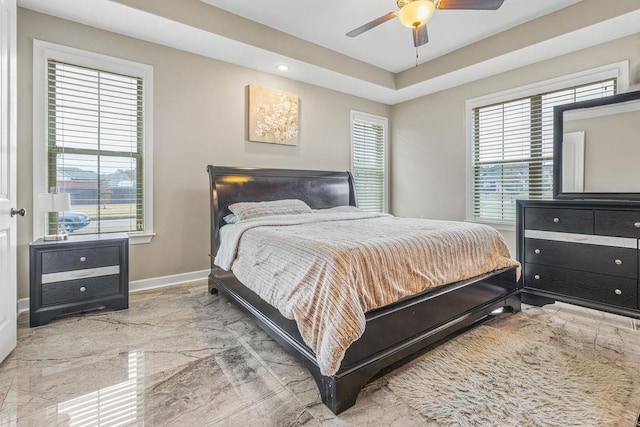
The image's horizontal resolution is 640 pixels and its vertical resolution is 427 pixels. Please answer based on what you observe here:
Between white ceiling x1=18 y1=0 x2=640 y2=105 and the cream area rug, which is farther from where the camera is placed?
white ceiling x1=18 y1=0 x2=640 y2=105

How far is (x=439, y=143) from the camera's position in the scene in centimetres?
475

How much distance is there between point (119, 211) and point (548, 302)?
13.9 ft

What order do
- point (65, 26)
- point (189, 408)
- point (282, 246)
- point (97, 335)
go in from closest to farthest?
1. point (189, 408)
2. point (282, 246)
3. point (97, 335)
4. point (65, 26)

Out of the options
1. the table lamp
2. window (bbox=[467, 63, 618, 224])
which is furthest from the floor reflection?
window (bbox=[467, 63, 618, 224])

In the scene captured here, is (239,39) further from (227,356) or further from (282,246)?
(227,356)

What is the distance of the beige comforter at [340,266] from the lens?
1.53 m

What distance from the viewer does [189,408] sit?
1.52 meters

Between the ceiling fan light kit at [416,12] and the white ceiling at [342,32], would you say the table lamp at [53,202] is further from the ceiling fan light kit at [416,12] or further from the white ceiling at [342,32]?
the ceiling fan light kit at [416,12]

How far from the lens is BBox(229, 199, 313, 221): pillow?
10.4 ft

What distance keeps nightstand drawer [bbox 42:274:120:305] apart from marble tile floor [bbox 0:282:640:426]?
0.17 metres

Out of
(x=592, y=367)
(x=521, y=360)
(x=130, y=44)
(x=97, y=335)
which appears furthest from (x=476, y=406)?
(x=130, y=44)

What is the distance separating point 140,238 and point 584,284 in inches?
164

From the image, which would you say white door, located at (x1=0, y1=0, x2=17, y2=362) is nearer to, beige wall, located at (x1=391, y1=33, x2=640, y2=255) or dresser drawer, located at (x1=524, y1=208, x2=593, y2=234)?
dresser drawer, located at (x1=524, y1=208, x2=593, y2=234)

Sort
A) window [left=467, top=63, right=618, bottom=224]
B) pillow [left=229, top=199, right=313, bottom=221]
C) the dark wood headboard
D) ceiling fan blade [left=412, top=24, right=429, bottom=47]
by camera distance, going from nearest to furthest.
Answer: ceiling fan blade [left=412, top=24, right=429, bottom=47], pillow [left=229, top=199, right=313, bottom=221], the dark wood headboard, window [left=467, top=63, right=618, bottom=224]
